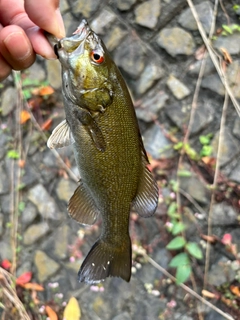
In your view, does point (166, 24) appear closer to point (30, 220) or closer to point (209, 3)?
point (209, 3)

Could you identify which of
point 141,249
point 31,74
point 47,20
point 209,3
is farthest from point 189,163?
point 47,20

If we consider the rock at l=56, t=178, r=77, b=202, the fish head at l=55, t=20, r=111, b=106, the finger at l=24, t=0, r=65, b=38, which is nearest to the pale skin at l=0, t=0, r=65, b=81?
the finger at l=24, t=0, r=65, b=38

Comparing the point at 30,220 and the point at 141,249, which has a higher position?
the point at 30,220

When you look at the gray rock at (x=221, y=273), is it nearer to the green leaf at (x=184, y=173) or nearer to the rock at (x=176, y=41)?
the green leaf at (x=184, y=173)

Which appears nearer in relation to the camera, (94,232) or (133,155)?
(133,155)

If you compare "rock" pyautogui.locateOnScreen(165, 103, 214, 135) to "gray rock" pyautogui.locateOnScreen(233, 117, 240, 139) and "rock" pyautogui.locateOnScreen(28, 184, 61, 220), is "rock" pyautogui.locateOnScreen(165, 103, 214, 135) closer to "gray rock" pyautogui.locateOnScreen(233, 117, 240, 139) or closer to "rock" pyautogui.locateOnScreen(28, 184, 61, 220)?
"gray rock" pyautogui.locateOnScreen(233, 117, 240, 139)

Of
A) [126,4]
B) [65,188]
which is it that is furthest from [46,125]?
[126,4]

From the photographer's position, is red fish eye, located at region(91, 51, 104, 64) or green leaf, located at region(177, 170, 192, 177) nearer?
red fish eye, located at region(91, 51, 104, 64)
